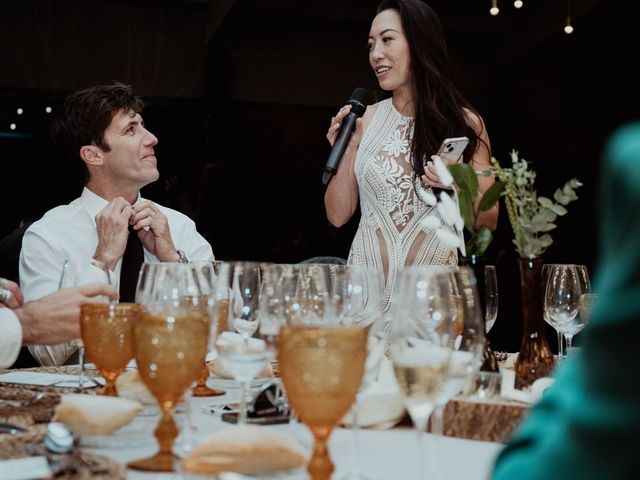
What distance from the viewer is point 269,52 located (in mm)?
5188

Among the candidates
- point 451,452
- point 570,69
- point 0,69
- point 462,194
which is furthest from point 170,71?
point 451,452

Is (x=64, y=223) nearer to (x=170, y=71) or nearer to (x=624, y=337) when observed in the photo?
(x=624, y=337)

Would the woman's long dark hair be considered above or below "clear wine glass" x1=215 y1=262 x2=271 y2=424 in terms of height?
above

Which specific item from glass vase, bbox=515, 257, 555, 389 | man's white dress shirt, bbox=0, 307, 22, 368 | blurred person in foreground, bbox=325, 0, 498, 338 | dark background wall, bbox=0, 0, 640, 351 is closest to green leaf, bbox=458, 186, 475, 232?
glass vase, bbox=515, 257, 555, 389

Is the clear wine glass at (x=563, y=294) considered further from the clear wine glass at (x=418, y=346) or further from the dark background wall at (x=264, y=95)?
the dark background wall at (x=264, y=95)

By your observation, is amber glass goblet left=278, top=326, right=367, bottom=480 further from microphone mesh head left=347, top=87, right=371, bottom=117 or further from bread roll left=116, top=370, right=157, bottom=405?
microphone mesh head left=347, top=87, right=371, bottom=117

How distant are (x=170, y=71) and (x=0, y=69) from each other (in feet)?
3.34

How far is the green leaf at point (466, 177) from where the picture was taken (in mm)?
1313

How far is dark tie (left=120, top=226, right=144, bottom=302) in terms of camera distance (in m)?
2.45

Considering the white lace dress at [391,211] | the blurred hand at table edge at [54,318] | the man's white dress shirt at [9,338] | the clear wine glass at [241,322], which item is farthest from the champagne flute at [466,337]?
the white lace dress at [391,211]

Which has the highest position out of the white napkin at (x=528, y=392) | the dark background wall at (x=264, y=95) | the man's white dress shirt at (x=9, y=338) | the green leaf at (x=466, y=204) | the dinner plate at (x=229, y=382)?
the dark background wall at (x=264, y=95)

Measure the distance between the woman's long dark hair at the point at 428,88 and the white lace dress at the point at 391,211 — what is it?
7 centimetres

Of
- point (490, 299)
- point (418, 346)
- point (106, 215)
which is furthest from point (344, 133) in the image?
point (418, 346)

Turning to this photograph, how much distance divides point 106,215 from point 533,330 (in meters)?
1.43
